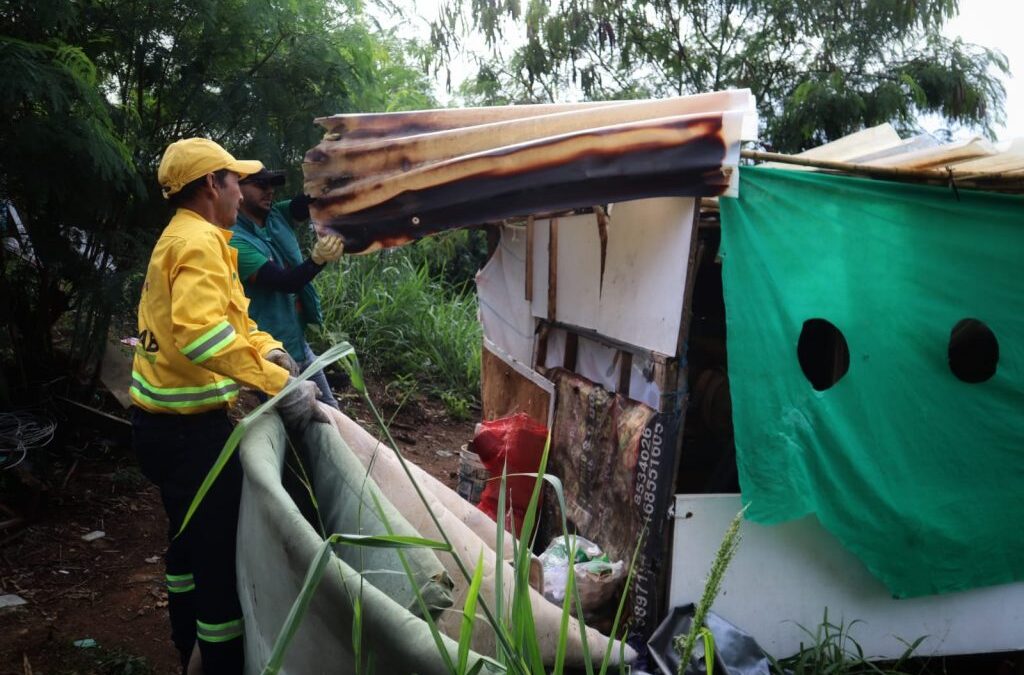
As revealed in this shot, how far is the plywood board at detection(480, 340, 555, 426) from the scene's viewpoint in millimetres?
5074

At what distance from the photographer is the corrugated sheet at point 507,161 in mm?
3350

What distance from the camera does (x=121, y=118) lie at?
507 cm

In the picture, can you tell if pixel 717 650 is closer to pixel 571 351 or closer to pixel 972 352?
pixel 972 352

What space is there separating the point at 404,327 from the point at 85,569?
5137 millimetres

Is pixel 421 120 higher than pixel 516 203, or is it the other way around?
pixel 421 120

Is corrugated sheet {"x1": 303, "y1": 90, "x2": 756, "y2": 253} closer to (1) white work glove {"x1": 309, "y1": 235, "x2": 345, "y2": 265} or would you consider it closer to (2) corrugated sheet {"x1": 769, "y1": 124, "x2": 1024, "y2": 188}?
(1) white work glove {"x1": 309, "y1": 235, "x2": 345, "y2": 265}

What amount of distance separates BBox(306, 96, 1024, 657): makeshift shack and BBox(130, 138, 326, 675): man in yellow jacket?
104cm

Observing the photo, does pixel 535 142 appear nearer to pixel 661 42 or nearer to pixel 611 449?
pixel 611 449

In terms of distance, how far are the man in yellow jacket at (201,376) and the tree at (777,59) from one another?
22.2 feet

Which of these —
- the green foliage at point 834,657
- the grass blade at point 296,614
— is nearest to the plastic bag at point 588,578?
the green foliage at point 834,657

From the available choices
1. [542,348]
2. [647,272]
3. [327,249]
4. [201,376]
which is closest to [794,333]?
[647,272]

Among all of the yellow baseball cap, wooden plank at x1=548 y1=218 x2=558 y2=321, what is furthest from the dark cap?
wooden plank at x1=548 y1=218 x2=558 y2=321

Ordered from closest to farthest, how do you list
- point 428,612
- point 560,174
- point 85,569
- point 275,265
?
point 428,612
point 560,174
point 275,265
point 85,569

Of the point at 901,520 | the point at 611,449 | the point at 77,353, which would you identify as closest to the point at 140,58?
the point at 77,353
